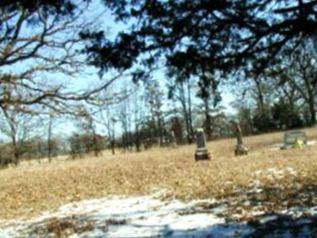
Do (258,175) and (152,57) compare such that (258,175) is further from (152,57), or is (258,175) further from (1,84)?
(1,84)

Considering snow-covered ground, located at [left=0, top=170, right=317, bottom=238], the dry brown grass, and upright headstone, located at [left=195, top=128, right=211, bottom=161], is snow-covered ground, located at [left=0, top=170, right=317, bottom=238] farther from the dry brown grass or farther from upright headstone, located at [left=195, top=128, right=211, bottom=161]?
upright headstone, located at [left=195, top=128, right=211, bottom=161]

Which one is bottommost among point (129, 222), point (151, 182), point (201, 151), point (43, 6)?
point (129, 222)

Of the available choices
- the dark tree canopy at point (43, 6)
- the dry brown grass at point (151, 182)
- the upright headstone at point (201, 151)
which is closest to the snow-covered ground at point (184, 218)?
the dry brown grass at point (151, 182)

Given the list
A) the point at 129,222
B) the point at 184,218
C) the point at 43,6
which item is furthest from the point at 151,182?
the point at 43,6

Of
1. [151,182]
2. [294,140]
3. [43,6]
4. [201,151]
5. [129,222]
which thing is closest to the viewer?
[43,6]

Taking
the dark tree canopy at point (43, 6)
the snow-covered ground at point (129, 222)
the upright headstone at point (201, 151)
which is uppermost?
the dark tree canopy at point (43, 6)

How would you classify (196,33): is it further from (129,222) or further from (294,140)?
(294,140)

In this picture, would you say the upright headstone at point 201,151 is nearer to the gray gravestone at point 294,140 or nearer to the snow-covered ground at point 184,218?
the gray gravestone at point 294,140

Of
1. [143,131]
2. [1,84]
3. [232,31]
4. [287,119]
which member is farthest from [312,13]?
[143,131]

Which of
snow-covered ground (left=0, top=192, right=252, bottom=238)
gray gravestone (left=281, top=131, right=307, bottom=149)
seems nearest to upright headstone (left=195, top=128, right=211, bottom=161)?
gray gravestone (left=281, top=131, right=307, bottom=149)

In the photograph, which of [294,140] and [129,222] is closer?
[129,222]

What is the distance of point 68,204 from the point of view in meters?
17.1

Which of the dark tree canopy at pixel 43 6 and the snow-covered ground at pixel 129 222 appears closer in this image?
the dark tree canopy at pixel 43 6

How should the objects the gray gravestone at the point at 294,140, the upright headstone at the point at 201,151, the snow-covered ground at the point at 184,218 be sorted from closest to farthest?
the snow-covered ground at the point at 184,218
the upright headstone at the point at 201,151
the gray gravestone at the point at 294,140
